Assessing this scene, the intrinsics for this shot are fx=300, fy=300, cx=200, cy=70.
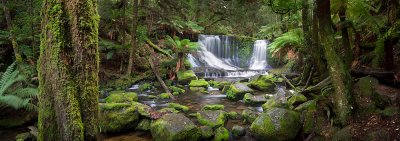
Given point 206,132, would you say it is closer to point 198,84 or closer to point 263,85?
point 263,85

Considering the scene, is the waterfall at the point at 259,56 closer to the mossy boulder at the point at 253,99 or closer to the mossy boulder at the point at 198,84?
the mossy boulder at the point at 198,84

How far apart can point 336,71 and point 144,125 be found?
4.08m

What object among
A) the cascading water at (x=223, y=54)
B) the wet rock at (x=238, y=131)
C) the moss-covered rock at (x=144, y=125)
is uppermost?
the cascading water at (x=223, y=54)

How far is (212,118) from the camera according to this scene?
7.06 metres

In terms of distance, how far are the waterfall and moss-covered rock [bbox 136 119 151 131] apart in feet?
40.2

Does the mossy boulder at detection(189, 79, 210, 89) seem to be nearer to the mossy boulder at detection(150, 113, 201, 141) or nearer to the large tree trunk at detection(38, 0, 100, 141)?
the mossy boulder at detection(150, 113, 201, 141)

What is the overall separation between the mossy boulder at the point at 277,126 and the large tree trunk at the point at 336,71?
1.13 meters

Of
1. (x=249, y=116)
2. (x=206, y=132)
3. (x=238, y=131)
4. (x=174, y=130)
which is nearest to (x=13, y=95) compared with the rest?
(x=174, y=130)

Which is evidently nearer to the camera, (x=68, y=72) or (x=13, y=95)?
(x=68, y=72)

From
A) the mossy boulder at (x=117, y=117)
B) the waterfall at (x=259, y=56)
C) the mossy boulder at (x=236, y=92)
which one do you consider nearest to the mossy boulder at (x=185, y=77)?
the mossy boulder at (x=236, y=92)

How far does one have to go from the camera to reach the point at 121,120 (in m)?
6.52

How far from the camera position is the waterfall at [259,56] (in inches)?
720

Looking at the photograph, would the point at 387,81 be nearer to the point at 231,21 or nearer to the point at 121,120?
the point at 121,120

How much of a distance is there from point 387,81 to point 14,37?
8.69 m
